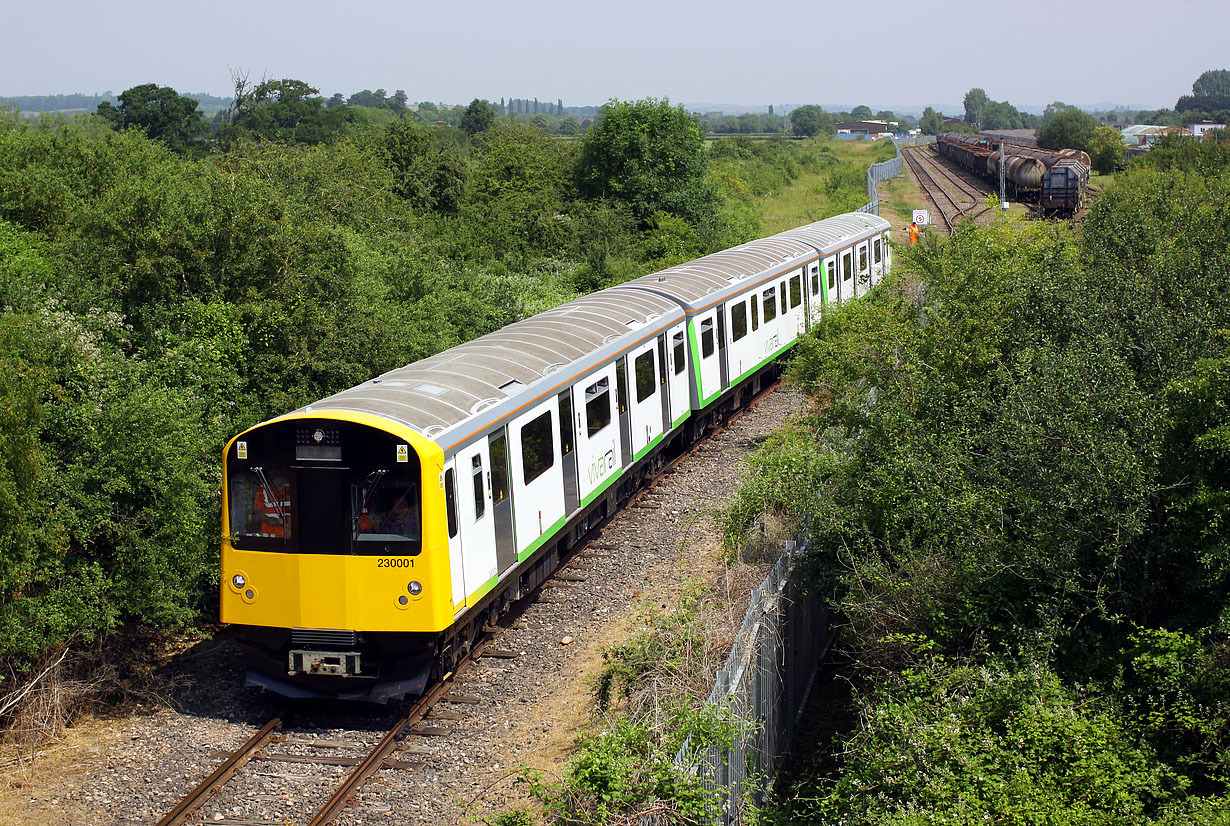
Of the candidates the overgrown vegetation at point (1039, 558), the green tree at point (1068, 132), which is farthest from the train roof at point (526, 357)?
the green tree at point (1068, 132)

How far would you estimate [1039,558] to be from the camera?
Answer: 838cm

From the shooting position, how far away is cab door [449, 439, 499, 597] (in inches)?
407

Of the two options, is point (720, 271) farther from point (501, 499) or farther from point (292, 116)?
point (292, 116)

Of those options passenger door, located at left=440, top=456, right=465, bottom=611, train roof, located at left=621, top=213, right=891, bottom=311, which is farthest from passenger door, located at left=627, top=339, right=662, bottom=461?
passenger door, located at left=440, top=456, right=465, bottom=611

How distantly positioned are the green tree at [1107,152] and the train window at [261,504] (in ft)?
213

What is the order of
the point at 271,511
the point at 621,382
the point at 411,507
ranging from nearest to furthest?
1. the point at 411,507
2. the point at 271,511
3. the point at 621,382

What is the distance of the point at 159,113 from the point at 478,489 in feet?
183

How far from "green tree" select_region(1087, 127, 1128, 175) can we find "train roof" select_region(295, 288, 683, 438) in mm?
57810

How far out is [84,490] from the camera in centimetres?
1095

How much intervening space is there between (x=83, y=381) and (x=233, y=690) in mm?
4036

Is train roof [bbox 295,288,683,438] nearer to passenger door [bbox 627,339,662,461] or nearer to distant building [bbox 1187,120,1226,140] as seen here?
passenger door [bbox 627,339,662,461]

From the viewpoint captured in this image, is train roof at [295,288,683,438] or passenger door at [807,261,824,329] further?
passenger door at [807,261,824,329]

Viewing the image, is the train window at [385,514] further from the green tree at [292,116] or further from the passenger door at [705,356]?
the green tree at [292,116]

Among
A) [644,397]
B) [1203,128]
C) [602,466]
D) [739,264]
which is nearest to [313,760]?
[602,466]
